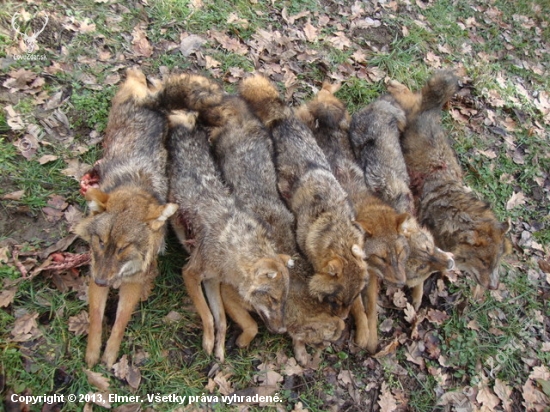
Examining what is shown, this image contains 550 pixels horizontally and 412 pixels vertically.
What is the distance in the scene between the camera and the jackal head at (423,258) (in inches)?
242

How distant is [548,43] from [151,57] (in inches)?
423

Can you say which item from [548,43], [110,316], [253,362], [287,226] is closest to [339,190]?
[287,226]

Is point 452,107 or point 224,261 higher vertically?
point 452,107

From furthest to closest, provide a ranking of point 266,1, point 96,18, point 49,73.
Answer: point 266,1
point 96,18
point 49,73

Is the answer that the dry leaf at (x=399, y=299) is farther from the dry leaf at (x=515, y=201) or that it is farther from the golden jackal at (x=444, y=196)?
the dry leaf at (x=515, y=201)

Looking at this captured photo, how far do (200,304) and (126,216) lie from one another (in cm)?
152

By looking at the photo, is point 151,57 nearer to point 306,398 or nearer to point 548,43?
point 306,398

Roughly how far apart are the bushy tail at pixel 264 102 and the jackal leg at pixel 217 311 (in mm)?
2717

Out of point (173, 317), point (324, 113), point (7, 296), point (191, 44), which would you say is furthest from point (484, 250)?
point (7, 296)

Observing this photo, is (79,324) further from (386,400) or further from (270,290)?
(386,400)

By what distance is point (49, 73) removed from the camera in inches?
280

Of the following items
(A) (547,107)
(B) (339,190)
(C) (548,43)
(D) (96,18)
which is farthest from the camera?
(C) (548,43)

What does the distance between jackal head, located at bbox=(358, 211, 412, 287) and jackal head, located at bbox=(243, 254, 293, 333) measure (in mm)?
1346

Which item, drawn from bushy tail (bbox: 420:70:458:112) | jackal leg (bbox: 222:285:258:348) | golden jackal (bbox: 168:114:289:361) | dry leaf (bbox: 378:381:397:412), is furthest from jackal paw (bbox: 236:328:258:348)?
bushy tail (bbox: 420:70:458:112)
